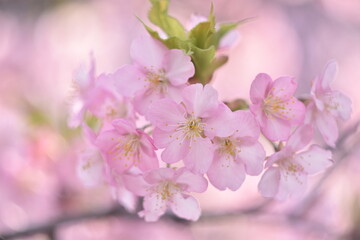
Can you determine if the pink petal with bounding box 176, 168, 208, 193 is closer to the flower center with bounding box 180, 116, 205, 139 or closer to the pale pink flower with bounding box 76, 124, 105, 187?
the flower center with bounding box 180, 116, 205, 139

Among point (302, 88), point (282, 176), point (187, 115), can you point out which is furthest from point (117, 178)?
point (302, 88)

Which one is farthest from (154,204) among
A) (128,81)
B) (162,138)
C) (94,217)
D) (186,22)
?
(186,22)

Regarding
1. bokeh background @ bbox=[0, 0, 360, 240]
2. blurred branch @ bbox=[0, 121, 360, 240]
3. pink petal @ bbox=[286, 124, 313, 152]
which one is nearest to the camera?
pink petal @ bbox=[286, 124, 313, 152]

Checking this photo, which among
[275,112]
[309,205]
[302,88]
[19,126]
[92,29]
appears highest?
[92,29]

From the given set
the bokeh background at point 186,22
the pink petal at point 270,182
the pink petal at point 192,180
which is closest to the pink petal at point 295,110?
the pink petal at point 270,182

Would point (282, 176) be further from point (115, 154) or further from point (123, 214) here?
point (123, 214)

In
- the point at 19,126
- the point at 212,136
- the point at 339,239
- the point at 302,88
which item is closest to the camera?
the point at 212,136

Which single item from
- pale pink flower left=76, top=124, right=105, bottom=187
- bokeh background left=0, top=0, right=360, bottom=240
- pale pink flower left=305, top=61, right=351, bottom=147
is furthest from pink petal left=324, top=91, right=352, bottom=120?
bokeh background left=0, top=0, right=360, bottom=240
